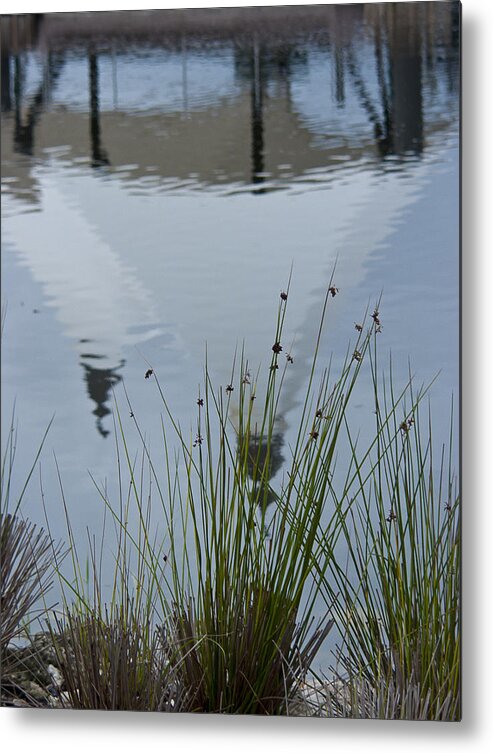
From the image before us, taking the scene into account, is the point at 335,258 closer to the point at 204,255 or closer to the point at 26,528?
the point at 204,255

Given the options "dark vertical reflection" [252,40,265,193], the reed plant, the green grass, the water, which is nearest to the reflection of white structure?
the water

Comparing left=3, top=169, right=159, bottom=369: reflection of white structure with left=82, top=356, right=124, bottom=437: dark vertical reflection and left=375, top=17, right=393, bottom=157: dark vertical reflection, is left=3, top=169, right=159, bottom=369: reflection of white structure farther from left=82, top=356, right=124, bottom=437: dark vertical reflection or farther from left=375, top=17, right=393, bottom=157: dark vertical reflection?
left=375, top=17, right=393, bottom=157: dark vertical reflection

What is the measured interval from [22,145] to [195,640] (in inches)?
46.4

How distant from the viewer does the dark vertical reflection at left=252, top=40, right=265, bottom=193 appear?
2.16m

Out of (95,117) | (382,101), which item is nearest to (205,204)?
(95,117)

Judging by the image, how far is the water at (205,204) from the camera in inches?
83.1

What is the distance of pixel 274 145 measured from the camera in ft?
7.07

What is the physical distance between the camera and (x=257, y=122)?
216 cm

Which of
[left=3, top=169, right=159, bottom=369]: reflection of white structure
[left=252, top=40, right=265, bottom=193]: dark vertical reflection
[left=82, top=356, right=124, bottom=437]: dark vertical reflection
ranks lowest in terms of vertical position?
[left=82, top=356, right=124, bottom=437]: dark vertical reflection

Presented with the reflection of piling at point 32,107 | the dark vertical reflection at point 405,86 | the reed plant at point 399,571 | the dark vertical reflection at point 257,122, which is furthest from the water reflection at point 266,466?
the reflection of piling at point 32,107

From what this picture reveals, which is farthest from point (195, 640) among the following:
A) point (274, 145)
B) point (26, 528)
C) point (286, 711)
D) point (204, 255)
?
point (274, 145)

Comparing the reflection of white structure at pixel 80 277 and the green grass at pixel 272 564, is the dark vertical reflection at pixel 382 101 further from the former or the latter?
the reflection of white structure at pixel 80 277

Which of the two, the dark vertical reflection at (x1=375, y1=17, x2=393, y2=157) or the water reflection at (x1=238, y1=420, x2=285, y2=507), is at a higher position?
the dark vertical reflection at (x1=375, y1=17, x2=393, y2=157)

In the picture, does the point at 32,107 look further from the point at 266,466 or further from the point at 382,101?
the point at 266,466
